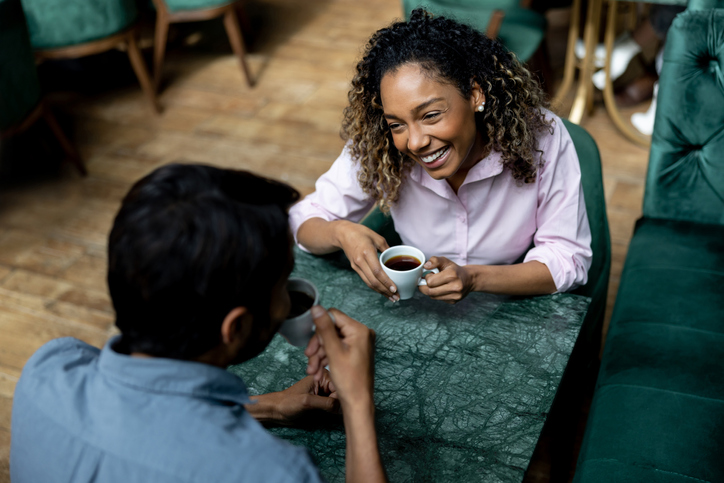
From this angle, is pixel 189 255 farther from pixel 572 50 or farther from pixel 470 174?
pixel 572 50

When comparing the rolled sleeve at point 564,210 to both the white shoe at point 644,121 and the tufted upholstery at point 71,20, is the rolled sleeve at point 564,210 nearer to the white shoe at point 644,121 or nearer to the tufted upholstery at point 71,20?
the white shoe at point 644,121

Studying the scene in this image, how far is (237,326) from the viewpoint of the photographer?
76 centimetres

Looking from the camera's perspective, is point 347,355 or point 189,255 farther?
point 347,355

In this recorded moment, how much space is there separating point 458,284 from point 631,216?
1639mm

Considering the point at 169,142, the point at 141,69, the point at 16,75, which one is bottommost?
the point at 169,142

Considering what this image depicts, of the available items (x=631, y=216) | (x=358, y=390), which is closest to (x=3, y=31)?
(x=358, y=390)

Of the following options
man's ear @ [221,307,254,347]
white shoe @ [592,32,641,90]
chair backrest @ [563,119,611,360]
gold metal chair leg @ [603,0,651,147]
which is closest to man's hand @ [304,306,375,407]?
man's ear @ [221,307,254,347]

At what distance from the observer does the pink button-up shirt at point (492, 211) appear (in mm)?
1367

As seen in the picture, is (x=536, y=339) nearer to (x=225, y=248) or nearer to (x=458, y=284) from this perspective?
(x=458, y=284)

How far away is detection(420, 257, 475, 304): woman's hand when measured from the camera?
3.93 ft

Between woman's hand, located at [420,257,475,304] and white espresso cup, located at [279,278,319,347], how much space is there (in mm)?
308

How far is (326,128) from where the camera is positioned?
3.31 meters

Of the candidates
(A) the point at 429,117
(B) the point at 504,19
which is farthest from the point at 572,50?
(A) the point at 429,117

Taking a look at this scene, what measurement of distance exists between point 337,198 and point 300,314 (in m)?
0.60
